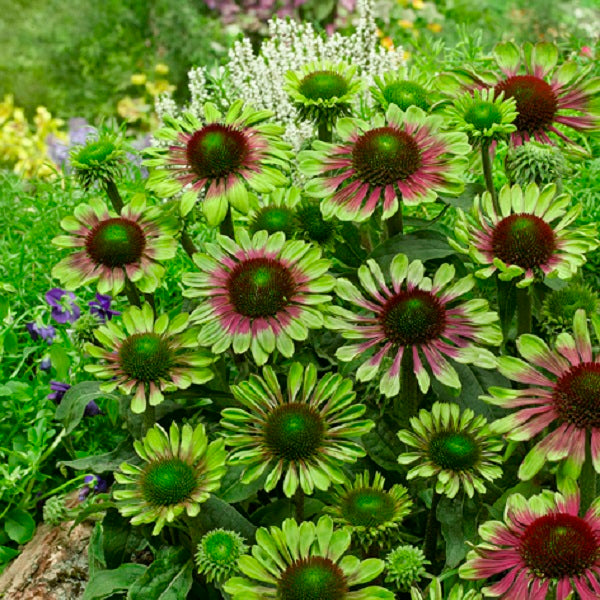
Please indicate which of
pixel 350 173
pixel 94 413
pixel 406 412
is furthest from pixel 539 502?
pixel 94 413

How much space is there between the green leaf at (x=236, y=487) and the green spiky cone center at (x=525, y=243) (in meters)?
0.45

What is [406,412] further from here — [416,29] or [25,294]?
[416,29]

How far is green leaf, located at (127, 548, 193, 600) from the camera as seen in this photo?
4.33 ft

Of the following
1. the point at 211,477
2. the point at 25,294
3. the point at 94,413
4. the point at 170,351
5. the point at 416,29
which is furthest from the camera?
the point at 416,29

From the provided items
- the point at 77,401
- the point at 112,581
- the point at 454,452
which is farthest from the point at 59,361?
the point at 454,452

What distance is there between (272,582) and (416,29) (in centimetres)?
463

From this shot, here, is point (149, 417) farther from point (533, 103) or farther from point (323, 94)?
point (533, 103)

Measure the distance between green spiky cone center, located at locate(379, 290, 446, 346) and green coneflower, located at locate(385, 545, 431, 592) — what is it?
273 millimetres

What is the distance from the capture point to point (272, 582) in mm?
1139

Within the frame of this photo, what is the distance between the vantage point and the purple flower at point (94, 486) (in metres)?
1.79

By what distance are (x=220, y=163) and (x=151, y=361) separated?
31cm

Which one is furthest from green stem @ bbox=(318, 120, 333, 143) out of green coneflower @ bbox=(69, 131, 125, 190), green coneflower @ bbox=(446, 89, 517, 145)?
green coneflower @ bbox=(69, 131, 125, 190)

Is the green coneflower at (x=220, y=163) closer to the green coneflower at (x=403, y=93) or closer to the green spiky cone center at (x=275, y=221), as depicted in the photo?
the green spiky cone center at (x=275, y=221)

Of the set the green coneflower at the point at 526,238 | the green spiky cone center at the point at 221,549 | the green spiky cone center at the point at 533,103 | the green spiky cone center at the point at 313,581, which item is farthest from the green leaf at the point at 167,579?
the green spiky cone center at the point at 533,103
